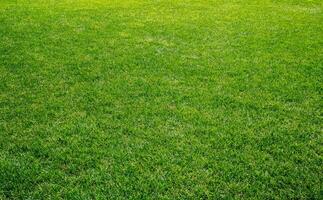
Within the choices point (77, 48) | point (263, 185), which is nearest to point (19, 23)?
point (77, 48)

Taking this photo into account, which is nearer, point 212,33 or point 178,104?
point 178,104

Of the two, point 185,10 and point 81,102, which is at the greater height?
point 185,10

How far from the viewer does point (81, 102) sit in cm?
564

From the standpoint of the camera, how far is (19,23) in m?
9.27

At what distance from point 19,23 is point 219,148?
689 cm

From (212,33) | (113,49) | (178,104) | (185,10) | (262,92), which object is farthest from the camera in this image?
(185,10)

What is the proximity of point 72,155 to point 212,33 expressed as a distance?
5.47m

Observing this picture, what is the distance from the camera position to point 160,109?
214 inches

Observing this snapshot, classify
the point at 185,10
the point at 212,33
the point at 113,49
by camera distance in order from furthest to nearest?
the point at 185,10 < the point at 212,33 < the point at 113,49

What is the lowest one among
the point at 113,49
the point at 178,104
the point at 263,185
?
the point at 263,185

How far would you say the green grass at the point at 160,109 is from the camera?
13.4 feet

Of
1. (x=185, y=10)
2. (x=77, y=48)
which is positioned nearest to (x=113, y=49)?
(x=77, y=48)

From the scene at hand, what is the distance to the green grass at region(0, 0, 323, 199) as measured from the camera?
13.4 ft

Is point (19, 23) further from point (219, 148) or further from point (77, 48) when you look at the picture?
point (219, 148)
